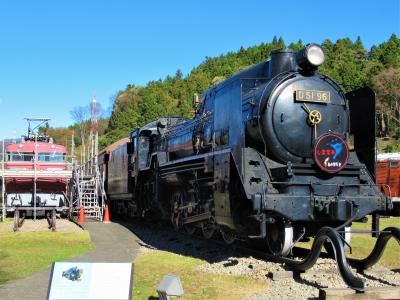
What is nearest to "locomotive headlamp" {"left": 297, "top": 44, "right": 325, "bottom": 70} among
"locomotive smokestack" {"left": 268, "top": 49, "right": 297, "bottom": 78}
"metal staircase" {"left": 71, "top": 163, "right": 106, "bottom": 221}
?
"locomotive smokestack" {"left": 268, "top": 49, "right": 297, "bottom": 78}

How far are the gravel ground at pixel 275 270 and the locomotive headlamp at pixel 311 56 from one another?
3682 millimetres

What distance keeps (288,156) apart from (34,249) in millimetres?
6763

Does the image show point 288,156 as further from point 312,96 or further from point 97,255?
point 97,255

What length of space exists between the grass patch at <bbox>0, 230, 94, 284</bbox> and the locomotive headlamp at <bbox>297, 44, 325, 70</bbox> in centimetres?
646

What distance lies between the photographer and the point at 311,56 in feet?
31.1

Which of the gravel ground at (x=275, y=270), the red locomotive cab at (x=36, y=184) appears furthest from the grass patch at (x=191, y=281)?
the red locomotive cab at (x=36, y=184)

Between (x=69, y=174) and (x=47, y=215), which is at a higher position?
(x=69, y=174)

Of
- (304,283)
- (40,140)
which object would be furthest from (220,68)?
(304,283)

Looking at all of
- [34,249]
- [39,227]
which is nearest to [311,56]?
[34,249]

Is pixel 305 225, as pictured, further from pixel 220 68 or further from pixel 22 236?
pixel 220 68

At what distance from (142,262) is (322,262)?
11.9ft

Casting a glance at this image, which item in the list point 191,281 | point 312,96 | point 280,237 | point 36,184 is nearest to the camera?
point 191,281

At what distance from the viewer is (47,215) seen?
67.0ft

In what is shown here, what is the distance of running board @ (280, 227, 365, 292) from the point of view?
6.29m
